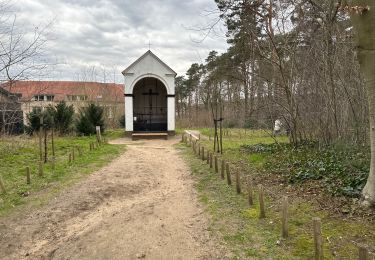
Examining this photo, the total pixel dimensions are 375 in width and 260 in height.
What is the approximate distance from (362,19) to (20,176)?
9.20m

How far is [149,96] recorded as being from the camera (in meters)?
26.2

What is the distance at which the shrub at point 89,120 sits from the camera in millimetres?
21852

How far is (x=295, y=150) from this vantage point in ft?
37.8

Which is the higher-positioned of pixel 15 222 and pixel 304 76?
pixel 304 76

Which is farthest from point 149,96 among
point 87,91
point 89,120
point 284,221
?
point 284,221

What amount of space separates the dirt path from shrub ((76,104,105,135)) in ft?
42.5

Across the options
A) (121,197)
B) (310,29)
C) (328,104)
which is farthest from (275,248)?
(310,29)

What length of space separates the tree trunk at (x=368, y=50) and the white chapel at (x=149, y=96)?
56.8ft

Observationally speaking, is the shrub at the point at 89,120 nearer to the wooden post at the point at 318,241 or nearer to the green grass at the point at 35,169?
the green grass at the point at 35,169

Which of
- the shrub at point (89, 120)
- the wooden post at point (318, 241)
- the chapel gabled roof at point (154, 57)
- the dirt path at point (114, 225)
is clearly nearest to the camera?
the wooden post at point (318, 241)

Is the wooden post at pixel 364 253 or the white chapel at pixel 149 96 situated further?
the white chapel at pixel 149 96

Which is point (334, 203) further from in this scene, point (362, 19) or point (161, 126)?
point (161, 126)

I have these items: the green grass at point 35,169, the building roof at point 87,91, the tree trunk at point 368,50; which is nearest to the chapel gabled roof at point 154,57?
the building roof at point 87,91

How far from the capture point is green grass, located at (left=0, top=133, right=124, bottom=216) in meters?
7.80
